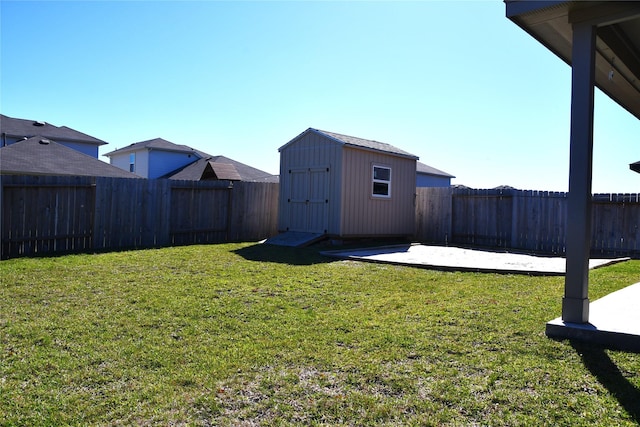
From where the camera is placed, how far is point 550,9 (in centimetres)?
375

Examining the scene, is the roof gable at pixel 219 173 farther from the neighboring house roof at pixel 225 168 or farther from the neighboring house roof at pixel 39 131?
the neighboring house roof at pixel 39 131

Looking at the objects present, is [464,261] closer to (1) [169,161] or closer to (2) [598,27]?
(2) [598,27]

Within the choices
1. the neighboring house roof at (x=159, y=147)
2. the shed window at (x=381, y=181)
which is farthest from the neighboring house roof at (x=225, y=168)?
the shed window at (x=381, y=181)

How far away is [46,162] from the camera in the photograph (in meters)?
15.7

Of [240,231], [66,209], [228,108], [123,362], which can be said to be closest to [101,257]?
[66,209]

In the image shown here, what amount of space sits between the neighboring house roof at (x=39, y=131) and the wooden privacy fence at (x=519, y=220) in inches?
754

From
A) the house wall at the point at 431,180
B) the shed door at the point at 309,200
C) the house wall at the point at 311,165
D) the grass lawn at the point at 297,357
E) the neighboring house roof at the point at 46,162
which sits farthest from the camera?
the house wall at the point at 431,180

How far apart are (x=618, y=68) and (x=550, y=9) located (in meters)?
2.27

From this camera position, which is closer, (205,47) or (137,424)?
(137,424)

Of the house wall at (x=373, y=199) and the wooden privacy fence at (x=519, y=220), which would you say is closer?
the wooden privacy fence at (x=519, y=220)

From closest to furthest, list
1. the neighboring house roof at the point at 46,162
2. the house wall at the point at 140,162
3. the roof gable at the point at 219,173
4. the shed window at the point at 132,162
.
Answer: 1. the neighboring house roof at the point at 46,162
2. the roof gable at the point at 219,173
3. the house wall at the point at 140,162
4. the shed window at the point at 132,162

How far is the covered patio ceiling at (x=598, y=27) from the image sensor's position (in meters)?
3.64

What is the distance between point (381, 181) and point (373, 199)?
2.24 ft

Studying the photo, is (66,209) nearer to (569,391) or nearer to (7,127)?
(569,391)
